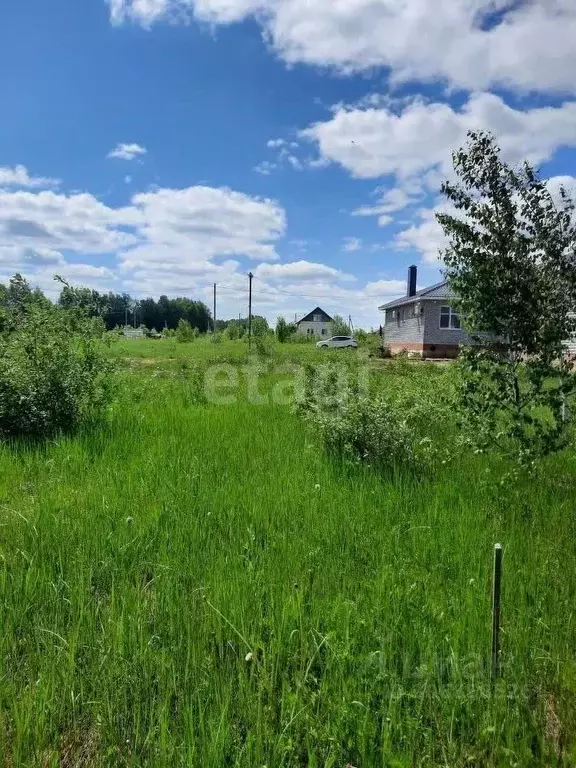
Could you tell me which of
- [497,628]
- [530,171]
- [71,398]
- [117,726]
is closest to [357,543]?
[497,628]

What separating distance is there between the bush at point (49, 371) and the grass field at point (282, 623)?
1.92 meters

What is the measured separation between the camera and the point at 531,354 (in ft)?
15.5

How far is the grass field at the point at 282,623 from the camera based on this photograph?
1.85m

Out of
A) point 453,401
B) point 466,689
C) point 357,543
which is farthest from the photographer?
point 453,401

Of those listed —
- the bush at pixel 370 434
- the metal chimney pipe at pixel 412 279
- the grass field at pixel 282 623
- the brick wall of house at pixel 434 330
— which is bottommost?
the grass field at pixel 282 623

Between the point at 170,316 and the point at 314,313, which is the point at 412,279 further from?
the point at 170,316

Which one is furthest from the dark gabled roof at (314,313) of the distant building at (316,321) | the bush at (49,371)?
the bush at (49,371)

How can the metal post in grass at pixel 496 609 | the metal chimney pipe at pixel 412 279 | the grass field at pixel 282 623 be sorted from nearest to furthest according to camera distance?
1. the grass field at pixel 282 623
2. the metal post in grass at pixel 496 609
3. the metal chimney pipe at pixel 412 279

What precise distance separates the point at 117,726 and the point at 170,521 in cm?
178

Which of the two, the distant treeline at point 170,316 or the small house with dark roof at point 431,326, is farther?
the distant treeline at point 170,316

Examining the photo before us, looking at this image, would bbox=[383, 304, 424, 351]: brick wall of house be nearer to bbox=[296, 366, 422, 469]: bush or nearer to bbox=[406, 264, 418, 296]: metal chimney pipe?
bbox=[406, 264, 418, 296]: metal chimney pipe

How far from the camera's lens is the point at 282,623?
7.93ft

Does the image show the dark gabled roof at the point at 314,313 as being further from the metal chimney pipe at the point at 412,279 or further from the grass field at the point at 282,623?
the grass field at the point at 282,623

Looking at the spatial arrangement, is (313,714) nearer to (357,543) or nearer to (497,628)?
(497,628)
